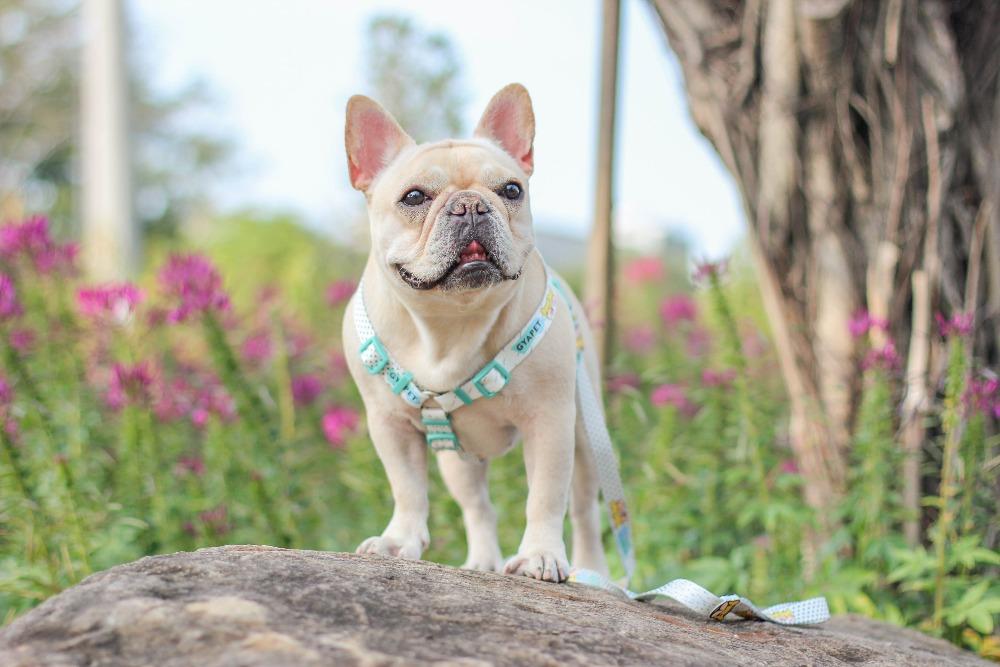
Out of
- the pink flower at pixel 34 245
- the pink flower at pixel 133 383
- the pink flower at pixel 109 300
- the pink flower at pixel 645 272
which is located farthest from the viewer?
the pink flower at pixel 645 272

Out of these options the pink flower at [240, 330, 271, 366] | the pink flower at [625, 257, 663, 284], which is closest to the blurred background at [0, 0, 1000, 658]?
the pink flower at [240, 330, 271, 366]

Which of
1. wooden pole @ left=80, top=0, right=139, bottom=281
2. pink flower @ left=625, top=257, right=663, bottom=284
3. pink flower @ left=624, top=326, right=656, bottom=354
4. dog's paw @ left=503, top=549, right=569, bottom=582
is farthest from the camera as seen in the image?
wooden pole @ left=80, top=0, right=139, bottom=281

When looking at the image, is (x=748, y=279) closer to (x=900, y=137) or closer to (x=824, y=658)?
(x=900, y=137)

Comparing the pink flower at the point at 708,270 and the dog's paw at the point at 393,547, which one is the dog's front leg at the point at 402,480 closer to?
the dog's paw at the point at 393,547

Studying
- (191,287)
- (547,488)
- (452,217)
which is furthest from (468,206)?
(191,287)

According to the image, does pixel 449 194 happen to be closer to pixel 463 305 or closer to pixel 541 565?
pixel 463 305

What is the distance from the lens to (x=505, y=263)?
7.49ft

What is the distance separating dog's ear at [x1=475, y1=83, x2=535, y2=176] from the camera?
8.66 feet

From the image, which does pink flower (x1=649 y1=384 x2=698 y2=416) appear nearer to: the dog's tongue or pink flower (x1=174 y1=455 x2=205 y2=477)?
pink flower (x1=174 y1=455 x2=205 y2=477)

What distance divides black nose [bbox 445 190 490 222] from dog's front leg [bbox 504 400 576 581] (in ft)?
1.80

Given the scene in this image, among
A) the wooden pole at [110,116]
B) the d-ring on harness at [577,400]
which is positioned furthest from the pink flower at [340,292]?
the wooden pole at [110,116]

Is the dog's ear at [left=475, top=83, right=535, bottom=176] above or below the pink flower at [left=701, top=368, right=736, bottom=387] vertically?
above

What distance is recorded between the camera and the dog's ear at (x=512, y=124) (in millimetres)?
2641

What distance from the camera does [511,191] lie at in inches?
95.7
